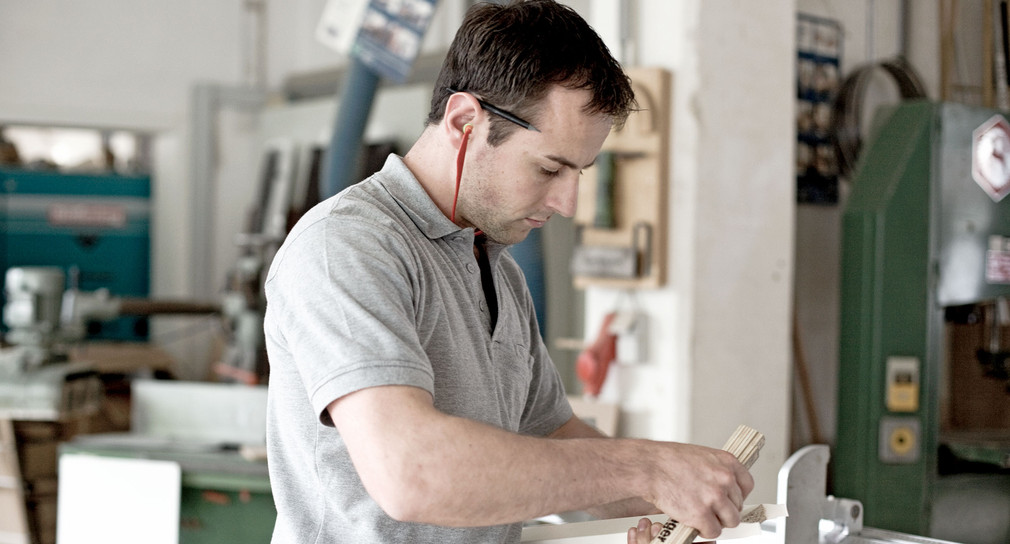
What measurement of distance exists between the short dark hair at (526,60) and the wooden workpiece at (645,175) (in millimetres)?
1442

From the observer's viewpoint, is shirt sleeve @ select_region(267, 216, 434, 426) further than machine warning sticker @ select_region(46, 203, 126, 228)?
No

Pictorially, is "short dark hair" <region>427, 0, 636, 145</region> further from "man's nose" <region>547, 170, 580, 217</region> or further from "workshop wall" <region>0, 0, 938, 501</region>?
"workshop wall" <region>0, 0, 938, 501</region>

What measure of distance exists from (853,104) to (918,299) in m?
0.94

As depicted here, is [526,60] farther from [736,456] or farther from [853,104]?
[853,104]

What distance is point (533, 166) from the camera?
1.29 meters

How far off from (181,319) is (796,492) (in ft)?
18.8

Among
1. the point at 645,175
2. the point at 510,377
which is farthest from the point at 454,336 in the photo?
the point at 645,175

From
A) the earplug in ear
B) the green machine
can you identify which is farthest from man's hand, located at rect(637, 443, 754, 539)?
the green machine

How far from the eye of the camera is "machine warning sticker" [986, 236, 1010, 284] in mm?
2883

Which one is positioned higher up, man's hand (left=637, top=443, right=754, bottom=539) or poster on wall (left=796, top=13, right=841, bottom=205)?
poster on wall (left=796, top=13, right=841, bottom=205)

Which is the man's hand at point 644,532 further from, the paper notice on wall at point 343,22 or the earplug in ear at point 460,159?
the paper notice on wall at point 343,22

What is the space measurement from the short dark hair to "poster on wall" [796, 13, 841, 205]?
2.38m

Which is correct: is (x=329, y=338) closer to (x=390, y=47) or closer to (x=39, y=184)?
(x=390, y=47)

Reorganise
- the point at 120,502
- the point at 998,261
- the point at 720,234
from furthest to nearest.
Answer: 1. the point at 998,261
2. the point at 720,234
3. the point at 120,502
